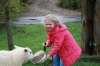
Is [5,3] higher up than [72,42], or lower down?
higher up

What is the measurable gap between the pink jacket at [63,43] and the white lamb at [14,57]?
60 centimetres

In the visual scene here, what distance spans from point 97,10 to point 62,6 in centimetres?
2106

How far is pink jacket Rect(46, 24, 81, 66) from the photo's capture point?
17.9ft

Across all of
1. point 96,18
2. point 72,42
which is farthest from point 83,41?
point 72,42

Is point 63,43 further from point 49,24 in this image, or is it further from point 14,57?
point 14,57

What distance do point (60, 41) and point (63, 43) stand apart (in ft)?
0.87

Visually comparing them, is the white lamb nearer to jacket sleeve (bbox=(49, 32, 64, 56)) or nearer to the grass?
jacket sleeve (bbox=(49, 32, 64, 56))

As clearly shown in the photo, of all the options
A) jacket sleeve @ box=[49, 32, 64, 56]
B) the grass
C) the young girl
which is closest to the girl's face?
the young girl

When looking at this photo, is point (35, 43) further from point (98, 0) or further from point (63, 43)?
point (63, 43)

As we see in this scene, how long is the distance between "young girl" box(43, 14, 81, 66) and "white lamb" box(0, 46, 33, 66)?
57 centimetres

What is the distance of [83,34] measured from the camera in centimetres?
821

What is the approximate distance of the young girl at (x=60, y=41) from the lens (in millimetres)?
5438

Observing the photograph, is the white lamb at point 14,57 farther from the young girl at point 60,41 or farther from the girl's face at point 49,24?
the girl's face at point 49,24

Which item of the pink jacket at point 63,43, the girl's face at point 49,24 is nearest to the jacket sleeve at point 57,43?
the pink jacket at point 63,43
